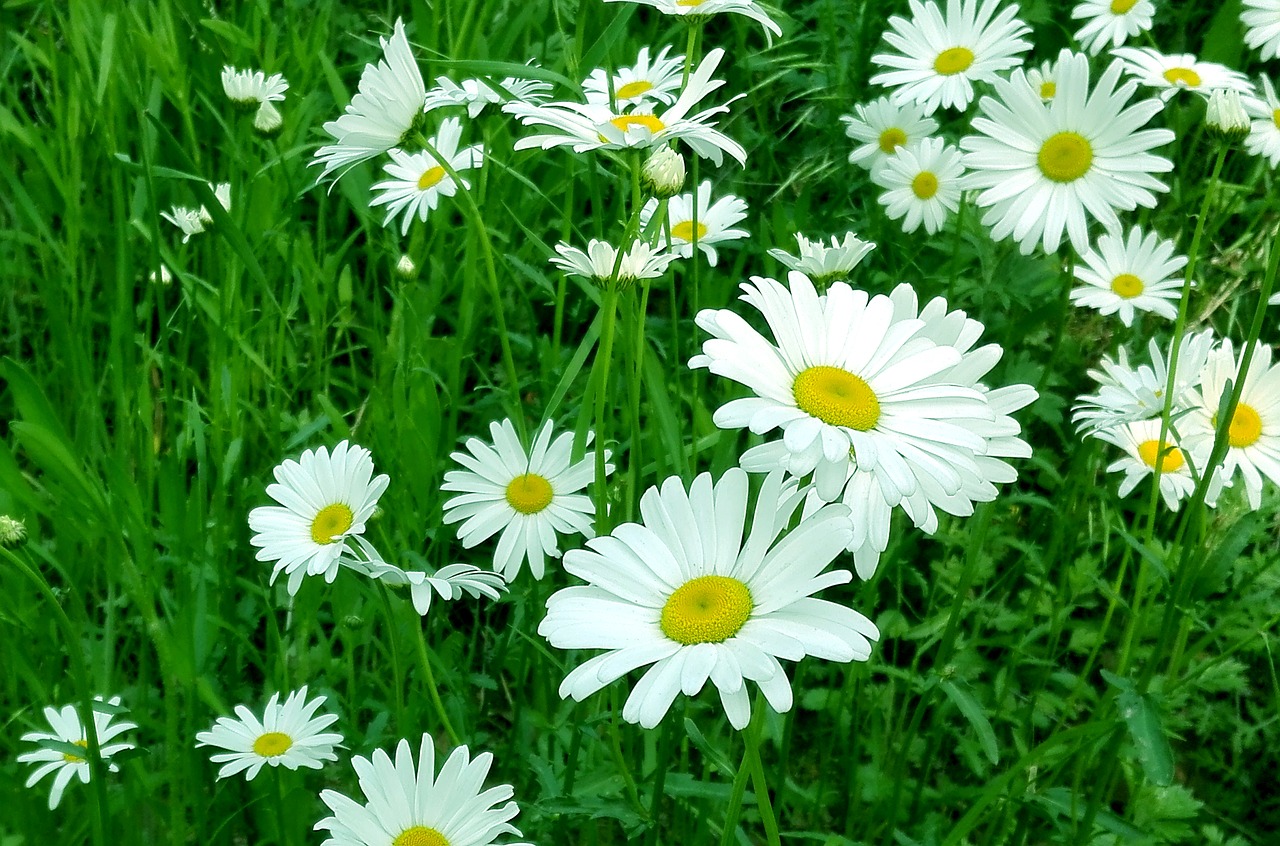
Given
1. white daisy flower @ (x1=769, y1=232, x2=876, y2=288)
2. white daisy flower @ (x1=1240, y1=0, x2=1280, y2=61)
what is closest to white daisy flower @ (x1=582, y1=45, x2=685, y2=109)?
white daisy flower @ (x1=769, y1=232, x2=876, y2=288)

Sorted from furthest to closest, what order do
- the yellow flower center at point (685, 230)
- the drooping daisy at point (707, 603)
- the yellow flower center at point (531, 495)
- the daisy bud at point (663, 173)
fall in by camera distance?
1. the yellow flower center at point (685, 230)
2. the yellow flower center at point (531, 495)
3. the daisy bud at point (663, 173)
4. the drooping daisy at point (707, 603)

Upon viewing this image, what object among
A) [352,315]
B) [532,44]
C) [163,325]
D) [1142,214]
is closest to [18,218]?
[352,315]

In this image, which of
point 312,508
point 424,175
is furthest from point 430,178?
point 312,508

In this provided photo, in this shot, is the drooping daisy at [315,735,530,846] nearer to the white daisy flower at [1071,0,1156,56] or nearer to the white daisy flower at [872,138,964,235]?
the white daisy flower at [872,138,964,235]

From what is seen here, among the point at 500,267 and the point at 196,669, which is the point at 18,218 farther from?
the point at 196,669

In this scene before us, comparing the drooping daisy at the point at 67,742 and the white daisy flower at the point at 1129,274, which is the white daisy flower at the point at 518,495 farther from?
the white daisy flower at the point at 1129,274

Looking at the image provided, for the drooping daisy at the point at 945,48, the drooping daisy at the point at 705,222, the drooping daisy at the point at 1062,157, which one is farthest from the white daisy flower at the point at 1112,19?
the drooping daisy at the point at 705,222
